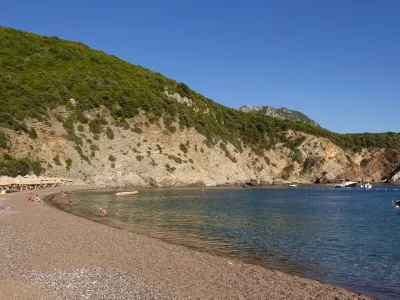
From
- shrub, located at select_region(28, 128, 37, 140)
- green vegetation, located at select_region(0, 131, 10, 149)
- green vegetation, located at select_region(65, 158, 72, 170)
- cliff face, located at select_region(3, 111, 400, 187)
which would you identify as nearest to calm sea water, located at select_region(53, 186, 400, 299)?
green vegetation, located at select_region(0, 131, 10, 149)

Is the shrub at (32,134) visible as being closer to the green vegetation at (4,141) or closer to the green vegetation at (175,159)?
the green vegetation at (4,141)

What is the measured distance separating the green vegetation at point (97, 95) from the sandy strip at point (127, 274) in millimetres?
60415

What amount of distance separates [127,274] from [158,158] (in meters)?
76.7

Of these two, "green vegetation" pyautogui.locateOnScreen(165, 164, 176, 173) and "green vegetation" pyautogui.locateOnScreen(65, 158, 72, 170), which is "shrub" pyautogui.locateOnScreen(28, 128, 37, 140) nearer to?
"green vegetation" pyautogui.locateOnScreen(65, 158, 72, 170)

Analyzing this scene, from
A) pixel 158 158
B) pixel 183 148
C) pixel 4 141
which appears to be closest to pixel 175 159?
pixel 158 158

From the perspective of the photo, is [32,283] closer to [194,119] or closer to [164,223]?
[164,223]

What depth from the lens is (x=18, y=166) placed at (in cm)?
6806

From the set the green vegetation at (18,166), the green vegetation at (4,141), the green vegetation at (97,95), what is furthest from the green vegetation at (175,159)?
the green vegetation at (4,141)

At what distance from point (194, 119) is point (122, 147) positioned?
85.8 feet

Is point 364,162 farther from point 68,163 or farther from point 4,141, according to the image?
point 4,141

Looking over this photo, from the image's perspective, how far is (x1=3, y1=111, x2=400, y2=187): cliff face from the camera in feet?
254

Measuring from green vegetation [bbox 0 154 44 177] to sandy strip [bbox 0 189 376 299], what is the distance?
50.9 m

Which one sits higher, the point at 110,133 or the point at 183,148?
the point at 110,133

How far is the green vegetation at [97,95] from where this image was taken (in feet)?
270
